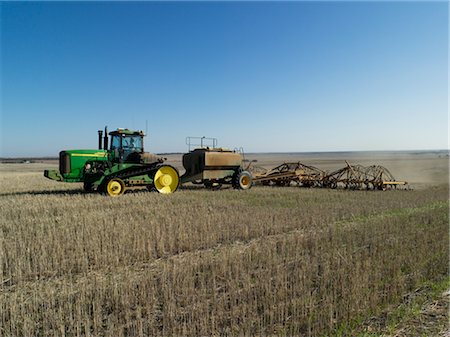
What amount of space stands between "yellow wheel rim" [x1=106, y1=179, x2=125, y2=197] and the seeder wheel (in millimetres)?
1499

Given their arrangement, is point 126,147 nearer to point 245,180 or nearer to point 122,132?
point 122,132

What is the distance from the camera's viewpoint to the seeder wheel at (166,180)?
14305 millimetres

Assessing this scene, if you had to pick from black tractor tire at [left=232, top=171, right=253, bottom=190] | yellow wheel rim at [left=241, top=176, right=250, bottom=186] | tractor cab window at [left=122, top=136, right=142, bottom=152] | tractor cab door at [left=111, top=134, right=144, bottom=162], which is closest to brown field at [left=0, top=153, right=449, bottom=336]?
tractor cab door at [left=111, top=134, right=144, bottom=162]

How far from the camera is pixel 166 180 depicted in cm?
1455

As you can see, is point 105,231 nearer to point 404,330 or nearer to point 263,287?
point 263,287

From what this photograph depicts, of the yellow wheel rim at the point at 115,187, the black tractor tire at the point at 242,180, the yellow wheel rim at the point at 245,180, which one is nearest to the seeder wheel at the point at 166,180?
the yellow wheel rim at the point at 115,187

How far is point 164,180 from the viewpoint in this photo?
1450 cm

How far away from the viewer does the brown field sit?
3.50 metres

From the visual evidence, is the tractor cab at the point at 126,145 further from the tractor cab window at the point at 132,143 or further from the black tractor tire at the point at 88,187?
the black tractor tire at the point at 88,187

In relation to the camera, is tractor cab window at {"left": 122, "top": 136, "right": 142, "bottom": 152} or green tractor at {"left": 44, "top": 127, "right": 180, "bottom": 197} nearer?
green tractor at {"left": 44, "top": 127, "right": 180, "bottom": 197}

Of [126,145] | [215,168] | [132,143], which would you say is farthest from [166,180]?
[215,168]

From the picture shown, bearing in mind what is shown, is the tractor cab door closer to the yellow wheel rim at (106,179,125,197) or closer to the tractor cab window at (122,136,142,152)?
the tractor cab window at (122,136,142,152)

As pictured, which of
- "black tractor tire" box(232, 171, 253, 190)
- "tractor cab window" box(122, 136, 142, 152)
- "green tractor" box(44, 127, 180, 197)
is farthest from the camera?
"black tractor tire" box(232, 171, 253, 190)

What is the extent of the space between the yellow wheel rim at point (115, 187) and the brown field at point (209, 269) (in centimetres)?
345
